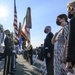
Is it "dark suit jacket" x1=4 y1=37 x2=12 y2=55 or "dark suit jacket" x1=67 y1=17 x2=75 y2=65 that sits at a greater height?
"dark suit jacket" x1=4 y1=37 x2=12 y2=55

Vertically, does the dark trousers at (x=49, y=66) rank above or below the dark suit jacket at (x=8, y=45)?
below

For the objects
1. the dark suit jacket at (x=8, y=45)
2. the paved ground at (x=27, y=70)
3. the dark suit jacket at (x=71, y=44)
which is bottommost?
the paved ground at (x=27, y=70)

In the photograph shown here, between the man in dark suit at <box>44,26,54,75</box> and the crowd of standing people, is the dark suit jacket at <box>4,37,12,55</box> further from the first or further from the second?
the man in dark suit at <box>44,26,54,75</box>

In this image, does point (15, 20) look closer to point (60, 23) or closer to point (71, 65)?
point (60, 23)

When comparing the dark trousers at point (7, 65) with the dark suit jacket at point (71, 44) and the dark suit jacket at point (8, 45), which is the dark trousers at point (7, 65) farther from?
the dark suit jacket at point (71, 44)

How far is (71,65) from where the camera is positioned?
4281 millimetres

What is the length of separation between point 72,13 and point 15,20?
14.1 metres

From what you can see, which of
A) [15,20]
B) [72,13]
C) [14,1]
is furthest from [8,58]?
[14,1]

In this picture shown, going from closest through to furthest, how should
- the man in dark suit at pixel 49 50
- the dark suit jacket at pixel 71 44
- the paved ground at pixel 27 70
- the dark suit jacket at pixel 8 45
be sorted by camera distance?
the dark suit jacket at pixel 71 44 < the man in dark suit at pixel 49 50 < the dark suit jacket at pixel 8 45 < the paved ground at pixel 27 70

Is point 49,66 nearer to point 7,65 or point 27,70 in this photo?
point 7,65

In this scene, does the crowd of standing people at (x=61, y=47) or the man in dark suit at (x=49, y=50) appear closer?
the crowd of standing people at (x=61, y=47)

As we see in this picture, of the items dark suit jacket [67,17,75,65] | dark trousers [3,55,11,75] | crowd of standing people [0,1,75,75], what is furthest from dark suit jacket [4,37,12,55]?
dark suit jacket [67,17,75,65]

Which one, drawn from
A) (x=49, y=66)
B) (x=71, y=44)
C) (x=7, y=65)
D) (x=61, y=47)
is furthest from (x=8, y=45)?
(x=71, y=44)

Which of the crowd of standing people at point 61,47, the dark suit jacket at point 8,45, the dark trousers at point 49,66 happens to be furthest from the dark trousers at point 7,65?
the dark trousers at point 49,66
